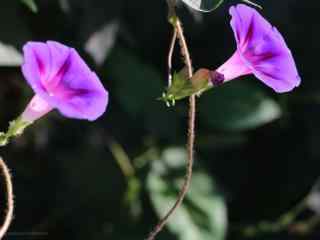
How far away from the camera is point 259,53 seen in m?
1.12

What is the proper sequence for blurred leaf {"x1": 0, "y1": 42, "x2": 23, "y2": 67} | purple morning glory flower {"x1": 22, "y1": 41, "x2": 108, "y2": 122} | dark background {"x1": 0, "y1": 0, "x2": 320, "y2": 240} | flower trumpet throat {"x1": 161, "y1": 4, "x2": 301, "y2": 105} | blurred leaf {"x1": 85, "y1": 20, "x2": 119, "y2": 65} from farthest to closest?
dark background {"x1": 0, "y1": 0, "x2": 320, "y2": 240}, blurred leaf {"x1": 85, "y1": 20, "x2": 119, "y2": 65}, blurred leaf {"x1": 0, "y1": 42, "x2": 23, "y2": 67}, flower trumpet throat {"x1": 161, "y1": 4, "x2": 301, "y2": 105}, purple morning glory flower {"x1": 22, "y1": 41, "x2": 108, "y2": 122}

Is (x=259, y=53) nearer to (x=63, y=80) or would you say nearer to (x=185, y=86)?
(x=185, y=86)

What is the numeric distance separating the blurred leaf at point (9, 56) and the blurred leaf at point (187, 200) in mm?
430

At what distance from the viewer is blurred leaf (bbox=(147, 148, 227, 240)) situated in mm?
1642

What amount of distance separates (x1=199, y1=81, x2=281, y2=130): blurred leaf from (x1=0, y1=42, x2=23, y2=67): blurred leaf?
1.54 feet

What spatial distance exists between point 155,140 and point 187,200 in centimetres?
15

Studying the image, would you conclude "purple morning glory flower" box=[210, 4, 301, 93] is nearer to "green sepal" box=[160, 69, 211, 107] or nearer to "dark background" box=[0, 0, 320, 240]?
"green sepal" box=[160, 69, 211, 107]

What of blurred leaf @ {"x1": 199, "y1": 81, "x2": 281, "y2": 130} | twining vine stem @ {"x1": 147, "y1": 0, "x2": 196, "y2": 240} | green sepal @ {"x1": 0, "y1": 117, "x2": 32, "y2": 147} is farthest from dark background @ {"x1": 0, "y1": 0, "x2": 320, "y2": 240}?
green sepal @ {"x1": 0, "y1": 117, "x2": 32, "y2": 147}

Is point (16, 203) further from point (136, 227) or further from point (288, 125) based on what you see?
point (288, 125)

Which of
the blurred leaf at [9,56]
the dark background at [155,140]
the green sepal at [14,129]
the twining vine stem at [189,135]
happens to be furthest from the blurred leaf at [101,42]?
the green sepal at [14,129]

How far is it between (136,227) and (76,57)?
2.49 feet

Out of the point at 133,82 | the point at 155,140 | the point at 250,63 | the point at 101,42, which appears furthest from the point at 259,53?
the point at 155,140

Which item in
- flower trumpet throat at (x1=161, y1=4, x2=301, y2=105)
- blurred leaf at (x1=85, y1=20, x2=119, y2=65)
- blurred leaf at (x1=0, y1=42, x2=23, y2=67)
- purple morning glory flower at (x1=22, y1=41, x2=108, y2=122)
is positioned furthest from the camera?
blurred leaf at (x1=85, y1=20, x2=119, y2=65)

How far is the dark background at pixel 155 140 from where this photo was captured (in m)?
1.63
